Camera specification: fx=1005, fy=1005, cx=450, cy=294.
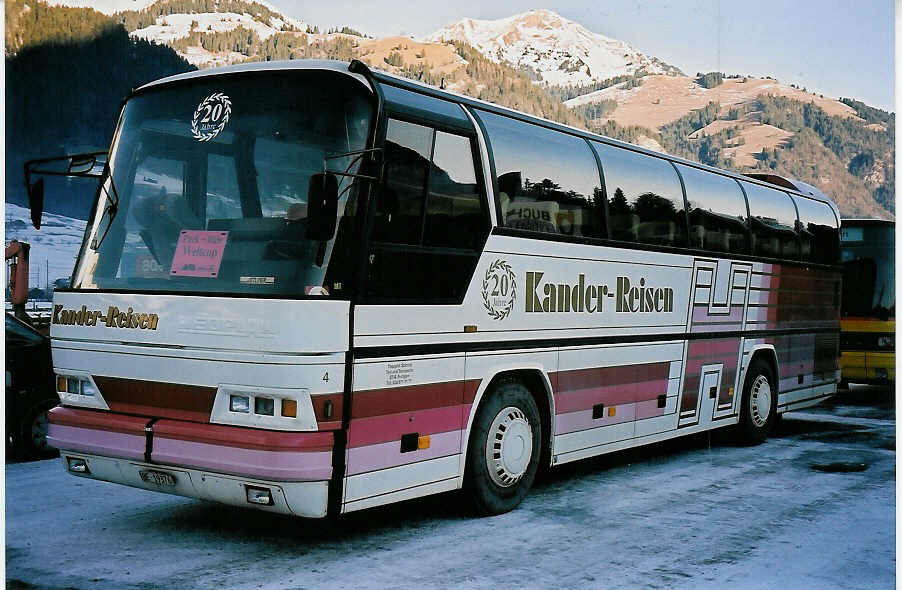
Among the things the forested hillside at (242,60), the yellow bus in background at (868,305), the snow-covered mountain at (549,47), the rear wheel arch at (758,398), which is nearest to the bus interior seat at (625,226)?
the forested hillside at (242,60)

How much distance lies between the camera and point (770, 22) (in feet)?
35.0

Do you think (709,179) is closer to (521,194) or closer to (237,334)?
(521,194)

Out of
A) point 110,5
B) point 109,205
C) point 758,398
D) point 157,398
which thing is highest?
point 110,5

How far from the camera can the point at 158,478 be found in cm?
615

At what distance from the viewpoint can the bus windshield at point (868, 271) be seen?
1628cm

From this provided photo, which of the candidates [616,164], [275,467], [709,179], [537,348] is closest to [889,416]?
[709,179]

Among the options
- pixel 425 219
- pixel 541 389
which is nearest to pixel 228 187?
pixel 425 219

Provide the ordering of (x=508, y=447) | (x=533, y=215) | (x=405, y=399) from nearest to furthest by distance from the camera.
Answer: (x=405, y=399) < (x=508, y=447) < (x=533, y=215)

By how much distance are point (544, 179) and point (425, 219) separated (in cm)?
171

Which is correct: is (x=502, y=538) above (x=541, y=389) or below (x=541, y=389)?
below

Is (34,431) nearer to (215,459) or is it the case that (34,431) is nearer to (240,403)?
(215,459)

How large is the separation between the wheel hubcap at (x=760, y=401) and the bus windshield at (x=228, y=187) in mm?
7125

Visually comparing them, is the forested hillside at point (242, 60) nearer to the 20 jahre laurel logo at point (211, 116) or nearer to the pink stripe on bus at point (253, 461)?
the 20 jahre laurel logo at point (211, 116)

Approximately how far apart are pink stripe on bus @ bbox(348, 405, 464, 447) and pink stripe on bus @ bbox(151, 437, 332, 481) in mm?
291
